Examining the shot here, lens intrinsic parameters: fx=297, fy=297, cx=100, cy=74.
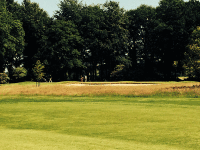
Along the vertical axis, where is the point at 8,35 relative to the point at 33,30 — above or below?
below

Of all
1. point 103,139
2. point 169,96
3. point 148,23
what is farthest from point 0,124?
point 148,23

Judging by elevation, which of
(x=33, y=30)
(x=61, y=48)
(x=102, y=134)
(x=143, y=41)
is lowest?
(x=102, y=134)

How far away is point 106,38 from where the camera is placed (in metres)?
75.8

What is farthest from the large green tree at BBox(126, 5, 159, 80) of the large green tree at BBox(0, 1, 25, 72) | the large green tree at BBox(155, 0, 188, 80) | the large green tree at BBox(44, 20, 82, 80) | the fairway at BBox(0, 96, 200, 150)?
the fairway at BBox(0, 96, 200, 150)

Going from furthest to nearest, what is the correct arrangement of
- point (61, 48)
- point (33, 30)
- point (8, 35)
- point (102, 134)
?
point (33, 30)
point (61, 48)
point (8, 35)
point (102, 134)

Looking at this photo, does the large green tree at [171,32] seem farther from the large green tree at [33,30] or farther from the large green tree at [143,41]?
the large green tree at [33,30]

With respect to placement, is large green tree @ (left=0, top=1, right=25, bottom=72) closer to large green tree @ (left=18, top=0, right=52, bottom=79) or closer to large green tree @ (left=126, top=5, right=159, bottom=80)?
large green tree @ (left=18, top=0, right=52, bottom=79)

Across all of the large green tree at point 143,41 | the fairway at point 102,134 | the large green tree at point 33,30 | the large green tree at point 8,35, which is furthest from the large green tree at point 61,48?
the fairway at point 102,134

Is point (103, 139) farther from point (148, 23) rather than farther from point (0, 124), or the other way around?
point (148, 23)

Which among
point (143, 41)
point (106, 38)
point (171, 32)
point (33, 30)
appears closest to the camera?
point (171, 32)

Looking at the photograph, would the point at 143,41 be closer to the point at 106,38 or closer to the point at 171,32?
the point at 106,38

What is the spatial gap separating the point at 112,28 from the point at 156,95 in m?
47.1

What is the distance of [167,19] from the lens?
7069 cm

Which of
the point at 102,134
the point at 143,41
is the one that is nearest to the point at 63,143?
the point at 102,134
